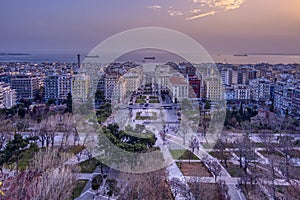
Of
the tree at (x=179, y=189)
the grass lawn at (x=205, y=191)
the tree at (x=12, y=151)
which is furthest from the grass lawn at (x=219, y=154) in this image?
the tree at (x=12, y=151)

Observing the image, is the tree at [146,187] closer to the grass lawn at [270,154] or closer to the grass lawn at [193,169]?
the grass lawn at [193,169]

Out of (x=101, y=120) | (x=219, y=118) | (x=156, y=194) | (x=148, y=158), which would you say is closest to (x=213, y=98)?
(x=219, y=118)

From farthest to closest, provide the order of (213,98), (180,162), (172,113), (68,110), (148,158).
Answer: (213,98) < (172,113) < (68,110) < (180,162) < (148,158)

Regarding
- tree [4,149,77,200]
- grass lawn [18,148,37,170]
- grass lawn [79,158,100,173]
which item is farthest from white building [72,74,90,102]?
tree [4,149,77,200]

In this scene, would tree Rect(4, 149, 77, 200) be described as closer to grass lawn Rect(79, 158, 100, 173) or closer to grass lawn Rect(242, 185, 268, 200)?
grass lawn Rect(79, 158, 100, 173)

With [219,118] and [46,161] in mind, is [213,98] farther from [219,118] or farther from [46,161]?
[46,161]

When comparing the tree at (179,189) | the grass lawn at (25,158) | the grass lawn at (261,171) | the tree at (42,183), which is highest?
the tree at (42,183)

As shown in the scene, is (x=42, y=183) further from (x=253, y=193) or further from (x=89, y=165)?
(x=253, y=193)
